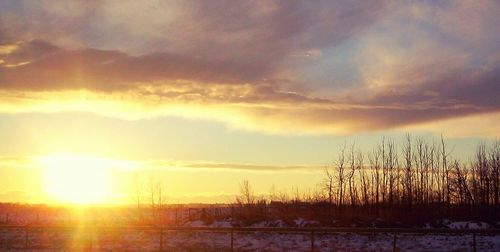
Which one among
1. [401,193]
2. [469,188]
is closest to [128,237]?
[401,193]

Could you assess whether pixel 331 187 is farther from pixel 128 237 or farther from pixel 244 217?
pixel 128 237

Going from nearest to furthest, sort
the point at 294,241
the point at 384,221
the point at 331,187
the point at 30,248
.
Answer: the point at 30,248
the point at 294,241
the point at 384,221
the point at 331,187

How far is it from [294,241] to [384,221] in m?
15.2

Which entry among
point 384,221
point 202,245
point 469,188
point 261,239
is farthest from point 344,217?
point 469,188

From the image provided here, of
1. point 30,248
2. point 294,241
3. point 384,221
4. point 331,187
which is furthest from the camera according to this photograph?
point 331,187

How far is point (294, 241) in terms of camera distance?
37.0 m

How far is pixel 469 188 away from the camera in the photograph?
7862 cm

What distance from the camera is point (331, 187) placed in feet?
250

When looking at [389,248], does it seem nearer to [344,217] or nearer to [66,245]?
[344,217]

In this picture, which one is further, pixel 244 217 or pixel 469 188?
pixel 469 188

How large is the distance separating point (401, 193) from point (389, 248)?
43.9 meters

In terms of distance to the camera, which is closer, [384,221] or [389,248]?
[389,248]

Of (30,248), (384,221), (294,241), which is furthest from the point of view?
(384,221)

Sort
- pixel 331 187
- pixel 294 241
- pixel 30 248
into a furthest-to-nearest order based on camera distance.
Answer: pixel 331 187, pixel 294 241, pixel 30 248
